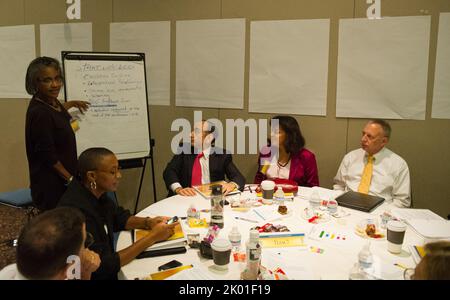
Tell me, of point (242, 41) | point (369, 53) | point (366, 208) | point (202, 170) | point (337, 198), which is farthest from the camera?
point (242, 41)

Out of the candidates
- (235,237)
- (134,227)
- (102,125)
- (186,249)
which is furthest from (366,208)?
(102,125)

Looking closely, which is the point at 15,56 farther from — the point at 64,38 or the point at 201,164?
the point at 201,164

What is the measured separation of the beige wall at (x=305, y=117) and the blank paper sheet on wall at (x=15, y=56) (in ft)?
0.37

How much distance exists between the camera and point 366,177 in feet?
9.51

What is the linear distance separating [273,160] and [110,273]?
1.96m

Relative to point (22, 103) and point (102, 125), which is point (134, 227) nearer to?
point (102, 125)

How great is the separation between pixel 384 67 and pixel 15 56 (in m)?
3.94

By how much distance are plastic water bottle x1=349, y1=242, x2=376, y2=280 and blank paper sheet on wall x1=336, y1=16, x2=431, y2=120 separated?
2.10 meters

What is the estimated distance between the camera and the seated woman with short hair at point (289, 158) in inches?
124

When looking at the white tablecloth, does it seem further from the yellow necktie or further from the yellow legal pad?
the yellow necktie

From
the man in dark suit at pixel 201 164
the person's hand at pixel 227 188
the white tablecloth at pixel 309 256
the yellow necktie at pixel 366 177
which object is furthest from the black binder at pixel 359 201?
the man in dark suit at pixel 201 164

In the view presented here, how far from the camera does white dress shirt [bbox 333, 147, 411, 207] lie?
9.26ft

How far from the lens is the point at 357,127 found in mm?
3447

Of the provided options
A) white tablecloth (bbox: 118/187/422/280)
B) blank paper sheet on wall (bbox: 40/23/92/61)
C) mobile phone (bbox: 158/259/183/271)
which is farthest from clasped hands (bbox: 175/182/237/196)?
blank paper sheet on wall (bbox: 40/23/92/61)
